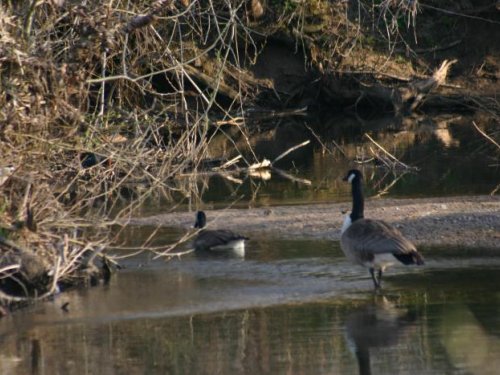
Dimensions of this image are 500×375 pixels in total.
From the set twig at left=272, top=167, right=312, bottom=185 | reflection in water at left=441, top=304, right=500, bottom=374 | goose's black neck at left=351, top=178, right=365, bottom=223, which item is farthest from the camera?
twig at left=272, top=167, right=312, bottom=185

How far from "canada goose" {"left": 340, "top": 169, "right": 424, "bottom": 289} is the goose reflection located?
0.54m

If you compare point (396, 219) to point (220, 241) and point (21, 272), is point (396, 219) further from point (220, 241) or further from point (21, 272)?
point (21, 272)

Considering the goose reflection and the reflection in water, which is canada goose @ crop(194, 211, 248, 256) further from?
the reflection in water

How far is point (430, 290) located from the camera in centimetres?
1191

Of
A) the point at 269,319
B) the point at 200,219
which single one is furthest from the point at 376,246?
the point at 200,219

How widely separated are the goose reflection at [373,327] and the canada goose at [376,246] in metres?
0.54

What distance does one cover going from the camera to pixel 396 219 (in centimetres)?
1644

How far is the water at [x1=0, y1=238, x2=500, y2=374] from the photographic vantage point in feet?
30.1

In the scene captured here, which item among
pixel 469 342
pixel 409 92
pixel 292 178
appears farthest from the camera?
pixel 409 92

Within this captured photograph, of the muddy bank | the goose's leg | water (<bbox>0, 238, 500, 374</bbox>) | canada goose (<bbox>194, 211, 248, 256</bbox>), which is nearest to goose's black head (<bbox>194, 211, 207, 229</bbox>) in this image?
the muddy bank

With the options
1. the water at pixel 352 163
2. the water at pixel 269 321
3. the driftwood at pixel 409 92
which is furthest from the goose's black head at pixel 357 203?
the driftwood at pixel 409 92

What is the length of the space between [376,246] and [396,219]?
440 cm

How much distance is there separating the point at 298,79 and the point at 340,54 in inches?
125

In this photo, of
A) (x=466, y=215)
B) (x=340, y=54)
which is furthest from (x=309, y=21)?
(x=466, y=215)
